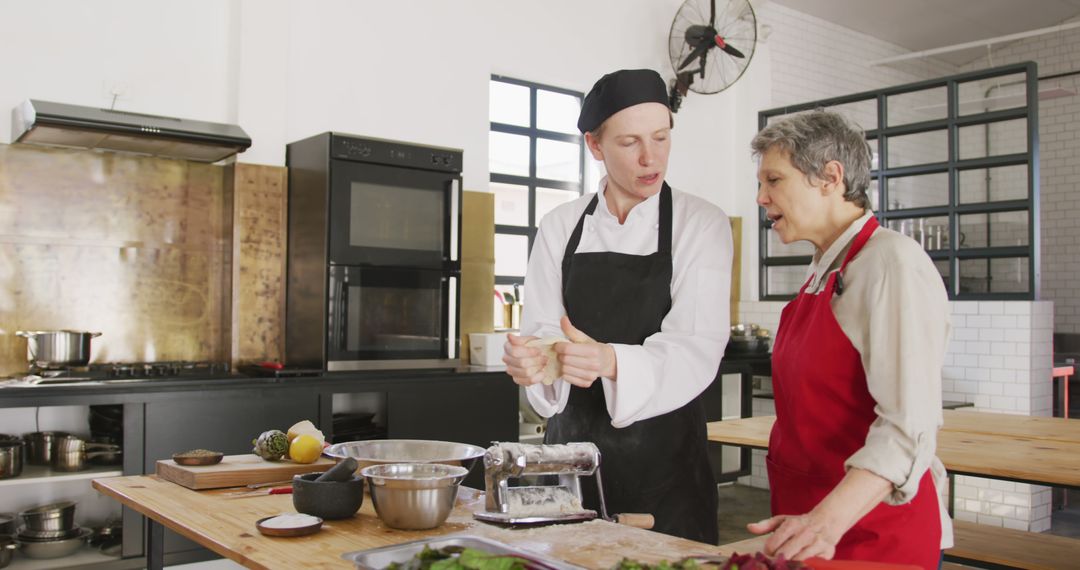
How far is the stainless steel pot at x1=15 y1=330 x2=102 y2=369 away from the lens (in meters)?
4.33

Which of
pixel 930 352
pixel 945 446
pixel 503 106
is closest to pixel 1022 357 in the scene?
pixel 945 446

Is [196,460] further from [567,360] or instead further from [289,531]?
[567,360]

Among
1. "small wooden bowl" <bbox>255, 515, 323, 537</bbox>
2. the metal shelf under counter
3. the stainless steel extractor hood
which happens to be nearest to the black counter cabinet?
the metal shelf under counter

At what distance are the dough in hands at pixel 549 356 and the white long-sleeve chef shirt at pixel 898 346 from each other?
63cm

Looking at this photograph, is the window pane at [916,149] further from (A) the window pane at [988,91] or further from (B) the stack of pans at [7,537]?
(B) the stack of pans at [7,537]

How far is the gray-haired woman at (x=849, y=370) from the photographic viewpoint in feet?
5.22

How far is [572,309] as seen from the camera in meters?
2.54

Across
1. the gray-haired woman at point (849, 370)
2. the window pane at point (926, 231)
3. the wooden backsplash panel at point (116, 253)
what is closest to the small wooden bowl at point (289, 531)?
the gray-haired woman at point (849, 370)

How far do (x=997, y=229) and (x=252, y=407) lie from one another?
864 centimetres

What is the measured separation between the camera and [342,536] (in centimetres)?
186

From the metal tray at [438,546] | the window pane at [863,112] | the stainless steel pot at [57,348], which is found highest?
the window pane at [863,112]

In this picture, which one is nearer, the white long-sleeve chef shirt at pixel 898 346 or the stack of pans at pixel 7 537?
the white long-sleeve chef shirt at pixel 898 346

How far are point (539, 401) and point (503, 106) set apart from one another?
15.0 feet

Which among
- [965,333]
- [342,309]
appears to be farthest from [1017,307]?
[342,309]
